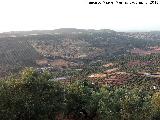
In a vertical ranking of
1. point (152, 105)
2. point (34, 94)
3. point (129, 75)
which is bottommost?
point (129, 75)

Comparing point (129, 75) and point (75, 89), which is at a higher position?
point (75, 89)

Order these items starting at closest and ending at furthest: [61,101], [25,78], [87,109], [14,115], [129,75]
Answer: [14,115] < [25,78] < [61,101] < [87,109] < [129,75]

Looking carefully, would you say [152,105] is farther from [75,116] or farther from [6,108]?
[6,108]

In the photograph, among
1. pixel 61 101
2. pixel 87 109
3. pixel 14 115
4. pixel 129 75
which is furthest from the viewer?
pixel 129 75

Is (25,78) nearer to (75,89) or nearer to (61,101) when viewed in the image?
(61,101)

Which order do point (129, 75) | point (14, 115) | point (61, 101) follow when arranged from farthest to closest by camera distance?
point (129, 75)
point (61, 101)
point (14, 115)

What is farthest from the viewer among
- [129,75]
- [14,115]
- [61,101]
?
[129,75]

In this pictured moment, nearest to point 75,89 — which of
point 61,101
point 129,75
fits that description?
point 61,101

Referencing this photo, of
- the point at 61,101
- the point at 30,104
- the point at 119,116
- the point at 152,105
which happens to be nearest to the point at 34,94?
the point at 30,104

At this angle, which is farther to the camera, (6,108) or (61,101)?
(61,101)
